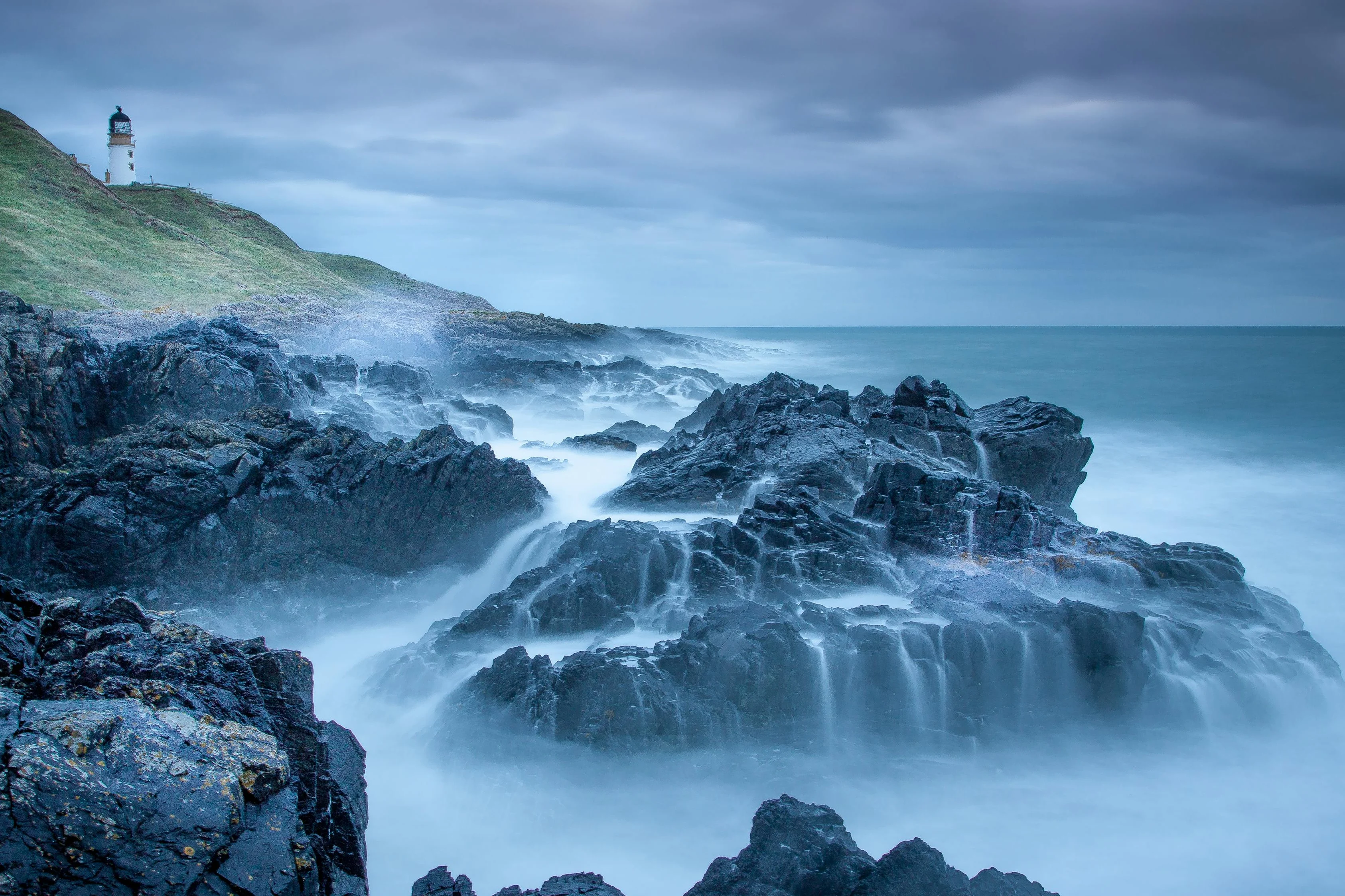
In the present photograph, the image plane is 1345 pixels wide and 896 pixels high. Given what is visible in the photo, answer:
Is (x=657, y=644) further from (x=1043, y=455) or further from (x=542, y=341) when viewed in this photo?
(x=542, y=341)

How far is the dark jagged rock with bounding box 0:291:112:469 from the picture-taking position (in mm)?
14305

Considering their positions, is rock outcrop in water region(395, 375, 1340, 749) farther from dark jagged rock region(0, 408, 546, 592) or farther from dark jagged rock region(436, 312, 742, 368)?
dark jagged rock region(436, 312, 742, 368)

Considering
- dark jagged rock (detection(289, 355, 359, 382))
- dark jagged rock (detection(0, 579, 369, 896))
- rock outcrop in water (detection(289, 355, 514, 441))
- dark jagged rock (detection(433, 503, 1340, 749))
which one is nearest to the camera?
dark jagged rock (detection(0, 579, 369, 896))

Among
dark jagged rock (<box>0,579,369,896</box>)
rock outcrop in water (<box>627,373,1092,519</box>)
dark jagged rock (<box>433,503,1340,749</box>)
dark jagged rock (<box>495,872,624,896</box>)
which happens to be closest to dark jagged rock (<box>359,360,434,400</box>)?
rock outcrop in water (<box>627,373,1092,519</box>)

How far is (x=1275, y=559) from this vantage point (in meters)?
17.6

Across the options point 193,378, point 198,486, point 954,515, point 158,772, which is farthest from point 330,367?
point 158,772

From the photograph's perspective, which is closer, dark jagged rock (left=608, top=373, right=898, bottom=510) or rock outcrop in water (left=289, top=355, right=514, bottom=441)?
dark jagged rock (left=608, top=373, right=898, bottom=510)

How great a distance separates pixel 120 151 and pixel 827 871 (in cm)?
8438

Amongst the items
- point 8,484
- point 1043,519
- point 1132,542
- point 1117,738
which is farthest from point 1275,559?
point 8,484

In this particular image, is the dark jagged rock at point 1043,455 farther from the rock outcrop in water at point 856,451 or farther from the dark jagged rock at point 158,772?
the dark jagged rock at point 158,772

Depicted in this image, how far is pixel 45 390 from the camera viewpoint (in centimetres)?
1509

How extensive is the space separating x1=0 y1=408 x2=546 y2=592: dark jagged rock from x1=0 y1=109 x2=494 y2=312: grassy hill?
988 inches

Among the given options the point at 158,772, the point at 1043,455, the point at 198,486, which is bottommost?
the point at 158,772

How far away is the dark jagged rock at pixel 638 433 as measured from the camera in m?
24.5
